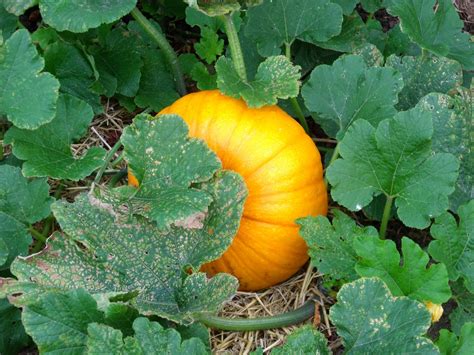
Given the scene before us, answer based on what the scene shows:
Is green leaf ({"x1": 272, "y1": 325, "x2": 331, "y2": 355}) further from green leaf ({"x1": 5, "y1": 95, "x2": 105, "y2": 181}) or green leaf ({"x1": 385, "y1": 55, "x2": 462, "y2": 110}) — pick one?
green leaf ({"x1": 385, "y1": 55, "x2": 462, "y2": 110})

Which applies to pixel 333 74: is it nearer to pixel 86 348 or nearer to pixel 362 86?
pixel 362 86

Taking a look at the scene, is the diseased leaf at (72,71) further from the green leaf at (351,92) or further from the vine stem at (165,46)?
the green leaf at (351,92)

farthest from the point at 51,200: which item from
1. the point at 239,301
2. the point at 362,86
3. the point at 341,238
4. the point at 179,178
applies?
the point at 362,86

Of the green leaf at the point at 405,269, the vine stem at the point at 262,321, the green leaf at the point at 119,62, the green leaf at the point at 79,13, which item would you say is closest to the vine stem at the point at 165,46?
the green leaf at the point at 119,62

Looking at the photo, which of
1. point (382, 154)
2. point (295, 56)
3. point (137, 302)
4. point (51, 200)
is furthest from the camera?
point (295, 56)

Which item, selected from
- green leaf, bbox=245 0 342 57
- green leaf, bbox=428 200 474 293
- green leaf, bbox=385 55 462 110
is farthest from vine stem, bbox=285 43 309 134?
green leaf, bbox=428 200 474 293
